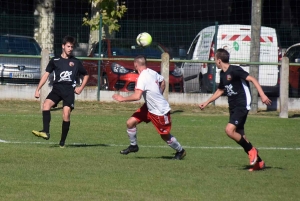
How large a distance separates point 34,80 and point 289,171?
12392mm

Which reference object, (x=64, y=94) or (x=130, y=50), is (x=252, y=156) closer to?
(x=64, y=94)

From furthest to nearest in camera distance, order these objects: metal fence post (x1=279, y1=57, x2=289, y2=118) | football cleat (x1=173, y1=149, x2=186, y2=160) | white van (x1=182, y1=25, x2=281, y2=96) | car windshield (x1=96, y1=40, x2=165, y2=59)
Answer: car windshield (x1=96, y1=40, x2=165, y2=59) < white van (x1=182, y1=25, x2=281, y2=96) < metal fence post (x1=279, y1=57, x2=289, y2=118) < football cleat (x1=173, y1=149, x2=186, y2=160)

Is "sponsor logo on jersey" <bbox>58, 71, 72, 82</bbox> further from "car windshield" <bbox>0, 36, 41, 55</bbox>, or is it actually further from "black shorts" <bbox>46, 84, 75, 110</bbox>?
"car windshield" <bbox>0, 36, 41, 55</bbox>

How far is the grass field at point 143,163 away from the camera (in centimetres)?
873

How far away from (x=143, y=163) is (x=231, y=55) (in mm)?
11512

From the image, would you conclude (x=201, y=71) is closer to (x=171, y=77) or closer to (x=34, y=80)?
(x=171, y=77)

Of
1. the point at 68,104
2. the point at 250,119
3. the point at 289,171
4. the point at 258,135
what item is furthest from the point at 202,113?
the point at 289,171

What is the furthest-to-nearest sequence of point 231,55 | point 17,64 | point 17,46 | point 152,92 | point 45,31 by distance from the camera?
1. point 45,31
2. point 17,46
3. point 231,55
4. point 17,64
5. point 152,92

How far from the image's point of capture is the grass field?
28.6 feet

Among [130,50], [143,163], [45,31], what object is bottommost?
[143,163]

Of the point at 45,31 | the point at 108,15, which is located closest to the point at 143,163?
the point at 45,31

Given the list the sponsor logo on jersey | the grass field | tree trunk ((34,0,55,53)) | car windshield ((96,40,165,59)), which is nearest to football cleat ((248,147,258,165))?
the grass field

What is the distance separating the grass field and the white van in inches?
137

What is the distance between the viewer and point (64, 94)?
12773 millimetres
